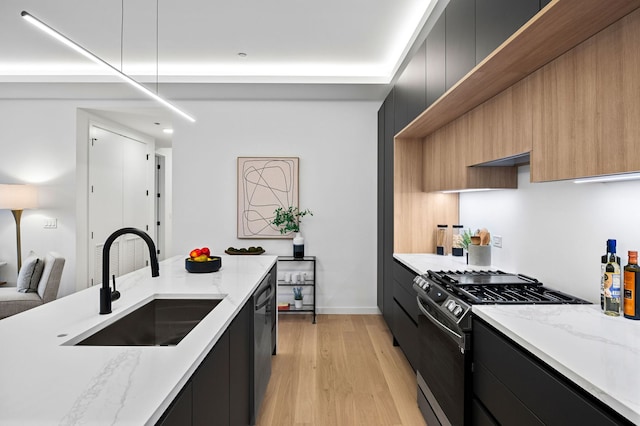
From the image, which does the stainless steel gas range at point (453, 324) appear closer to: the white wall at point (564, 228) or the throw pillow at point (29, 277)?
the white wall at point (564, 228)

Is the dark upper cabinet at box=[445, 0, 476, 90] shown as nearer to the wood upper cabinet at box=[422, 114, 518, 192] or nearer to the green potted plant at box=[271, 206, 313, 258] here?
the wood upper cabinet at box=[422, 114, 518, 192]

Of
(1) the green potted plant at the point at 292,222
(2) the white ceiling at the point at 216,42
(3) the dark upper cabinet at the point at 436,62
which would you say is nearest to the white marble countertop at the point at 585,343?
(3) the dark upper cabinet at the point at 436,62

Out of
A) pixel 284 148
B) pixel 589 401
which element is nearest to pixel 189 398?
pixel 589 401

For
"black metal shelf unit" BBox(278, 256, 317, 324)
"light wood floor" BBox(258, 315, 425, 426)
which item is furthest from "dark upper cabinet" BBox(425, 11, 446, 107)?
"black metal shelf unit" BBox(278, 256, 317, 324)

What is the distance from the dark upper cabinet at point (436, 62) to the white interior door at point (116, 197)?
461cm

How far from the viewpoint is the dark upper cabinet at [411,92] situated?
270 centimetres

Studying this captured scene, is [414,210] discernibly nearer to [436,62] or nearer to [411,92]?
[411,92]

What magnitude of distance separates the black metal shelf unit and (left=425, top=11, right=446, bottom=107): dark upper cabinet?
2.46 meters

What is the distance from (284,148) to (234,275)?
257 cm

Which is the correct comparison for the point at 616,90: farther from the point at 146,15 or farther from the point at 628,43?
the point at 146,15

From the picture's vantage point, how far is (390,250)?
3.64 metres

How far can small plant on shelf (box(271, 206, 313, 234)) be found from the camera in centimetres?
437

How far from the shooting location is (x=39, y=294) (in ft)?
12.1

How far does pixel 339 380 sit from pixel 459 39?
2.51m
